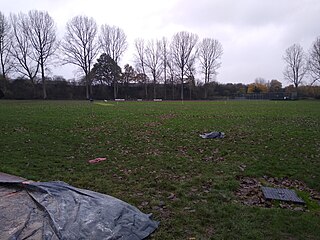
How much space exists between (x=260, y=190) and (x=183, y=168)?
1899 millimetres

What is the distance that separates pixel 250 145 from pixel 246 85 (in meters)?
88.2

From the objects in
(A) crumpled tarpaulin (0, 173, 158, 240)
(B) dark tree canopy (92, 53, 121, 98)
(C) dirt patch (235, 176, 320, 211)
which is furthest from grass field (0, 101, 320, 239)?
(B) dark tree canopy (92, 53, 121, 98)

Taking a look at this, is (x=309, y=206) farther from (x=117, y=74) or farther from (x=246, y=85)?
(x=246, y=85)

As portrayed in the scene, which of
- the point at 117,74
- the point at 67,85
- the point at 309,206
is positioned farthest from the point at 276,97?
the point at 309,206

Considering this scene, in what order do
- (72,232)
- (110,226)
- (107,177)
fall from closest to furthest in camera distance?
(72,232) < (110,226) < (107,177)

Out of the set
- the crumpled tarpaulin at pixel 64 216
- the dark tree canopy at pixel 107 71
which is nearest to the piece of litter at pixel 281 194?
the crumpled tarpaulin at pixel 64 216

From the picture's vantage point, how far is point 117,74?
57.2 metres

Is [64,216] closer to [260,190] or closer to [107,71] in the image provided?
[260,190]

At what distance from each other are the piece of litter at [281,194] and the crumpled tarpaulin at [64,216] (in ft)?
7.50

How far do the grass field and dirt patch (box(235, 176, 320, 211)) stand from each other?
5.6 inches

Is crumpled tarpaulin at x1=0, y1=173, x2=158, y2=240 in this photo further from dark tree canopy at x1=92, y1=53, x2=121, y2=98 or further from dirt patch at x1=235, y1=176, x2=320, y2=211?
dark tree canopy at x1=92, y1=53, x2=121, y2=98

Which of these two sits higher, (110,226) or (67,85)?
(67,85)

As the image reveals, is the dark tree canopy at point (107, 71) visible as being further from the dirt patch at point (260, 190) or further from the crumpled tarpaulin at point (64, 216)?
the crumpled tarpaulin at point (64, 216)

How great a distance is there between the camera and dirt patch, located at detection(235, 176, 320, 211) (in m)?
4.25
